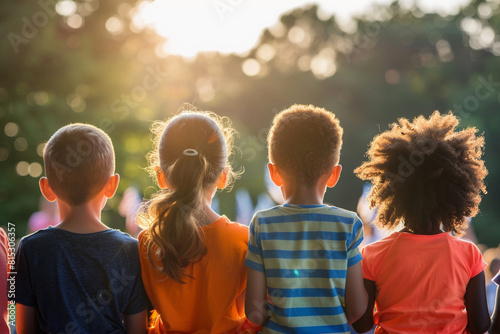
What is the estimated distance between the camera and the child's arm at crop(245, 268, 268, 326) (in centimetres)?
208

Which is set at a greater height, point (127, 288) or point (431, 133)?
point (431, 133)

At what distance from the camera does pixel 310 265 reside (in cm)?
205

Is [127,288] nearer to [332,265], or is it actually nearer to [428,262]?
[332,265]

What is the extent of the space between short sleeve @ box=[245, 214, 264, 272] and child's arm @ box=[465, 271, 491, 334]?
0.89m

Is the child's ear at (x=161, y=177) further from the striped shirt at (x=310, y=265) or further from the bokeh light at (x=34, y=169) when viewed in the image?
the bokeh light at (x=34, y=169)

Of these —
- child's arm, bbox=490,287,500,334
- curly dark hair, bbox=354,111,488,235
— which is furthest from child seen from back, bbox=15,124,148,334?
child's arm, bbox=490,287,500,334

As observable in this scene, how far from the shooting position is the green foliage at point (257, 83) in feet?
27.1

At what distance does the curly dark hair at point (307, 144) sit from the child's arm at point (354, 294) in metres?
0.39

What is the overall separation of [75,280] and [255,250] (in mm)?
734

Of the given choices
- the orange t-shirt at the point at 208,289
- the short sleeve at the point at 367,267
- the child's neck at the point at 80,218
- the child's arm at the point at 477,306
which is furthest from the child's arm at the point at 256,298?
the child's arm at the point at 477,306

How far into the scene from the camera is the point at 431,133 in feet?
7.84

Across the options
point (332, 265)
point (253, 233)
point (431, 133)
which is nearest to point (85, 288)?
point (253, 233)

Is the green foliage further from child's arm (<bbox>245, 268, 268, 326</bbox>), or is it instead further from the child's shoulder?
child's arm (<bbox>245, 268, 268, 326</bbox>)

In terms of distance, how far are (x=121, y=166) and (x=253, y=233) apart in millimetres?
6929
